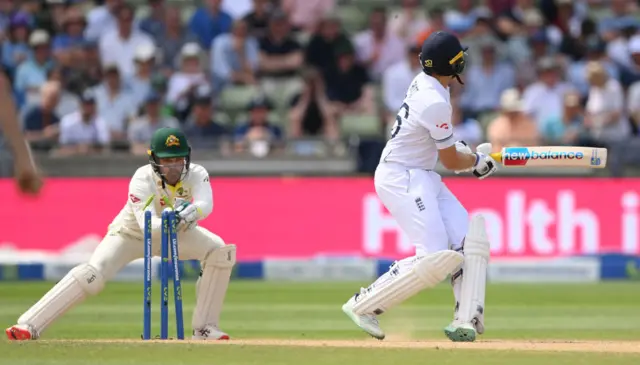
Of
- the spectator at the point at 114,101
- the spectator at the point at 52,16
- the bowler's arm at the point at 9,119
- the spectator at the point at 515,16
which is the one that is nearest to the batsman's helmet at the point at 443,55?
the bowler's arm at the point at 9,119

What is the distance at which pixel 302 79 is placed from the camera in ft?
47.8

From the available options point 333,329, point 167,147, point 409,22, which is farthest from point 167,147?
point 409,22

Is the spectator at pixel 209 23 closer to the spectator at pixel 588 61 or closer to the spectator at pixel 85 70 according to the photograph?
the spectator at pixel 85 70

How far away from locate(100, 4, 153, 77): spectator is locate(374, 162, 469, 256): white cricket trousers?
7.99m

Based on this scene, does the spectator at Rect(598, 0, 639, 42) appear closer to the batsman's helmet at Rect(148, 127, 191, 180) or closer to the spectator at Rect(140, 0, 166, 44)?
the spectator at Rect(140, 0, 166, 44)

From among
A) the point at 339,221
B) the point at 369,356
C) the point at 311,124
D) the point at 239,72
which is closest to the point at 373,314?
the point at 369,356

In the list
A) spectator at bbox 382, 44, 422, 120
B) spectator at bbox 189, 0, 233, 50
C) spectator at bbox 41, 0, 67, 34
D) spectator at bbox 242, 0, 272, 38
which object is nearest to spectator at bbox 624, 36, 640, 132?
spectator at bbox 382, 44, 422, 120

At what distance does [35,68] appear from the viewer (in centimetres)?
1477

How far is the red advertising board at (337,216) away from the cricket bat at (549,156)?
502 cm

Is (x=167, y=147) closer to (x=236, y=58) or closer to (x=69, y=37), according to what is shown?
(x=236, y=58)

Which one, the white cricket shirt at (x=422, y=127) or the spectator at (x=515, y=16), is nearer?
the white cricket shirt at (x=422, y=127)

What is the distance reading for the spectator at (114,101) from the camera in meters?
14.1

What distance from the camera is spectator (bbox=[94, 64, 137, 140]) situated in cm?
1412

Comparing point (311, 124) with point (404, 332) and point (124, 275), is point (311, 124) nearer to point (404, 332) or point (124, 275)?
point (124, 275)
